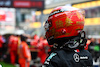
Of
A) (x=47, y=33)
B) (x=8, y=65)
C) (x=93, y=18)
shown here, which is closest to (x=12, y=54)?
(x=8, y=65)

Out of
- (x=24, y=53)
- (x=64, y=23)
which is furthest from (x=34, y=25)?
(x=64, y=23)

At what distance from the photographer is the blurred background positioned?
918 cm

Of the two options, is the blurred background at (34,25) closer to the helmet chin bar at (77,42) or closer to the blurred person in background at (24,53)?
the blurred person in background at (24,53)

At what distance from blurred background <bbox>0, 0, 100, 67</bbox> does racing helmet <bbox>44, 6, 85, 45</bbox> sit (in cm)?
356

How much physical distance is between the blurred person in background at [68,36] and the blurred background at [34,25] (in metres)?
3.54

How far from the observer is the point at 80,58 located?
2.11m

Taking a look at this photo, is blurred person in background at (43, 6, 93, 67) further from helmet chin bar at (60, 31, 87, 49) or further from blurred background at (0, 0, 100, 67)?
blurred background at (0, 0, 100, 67)

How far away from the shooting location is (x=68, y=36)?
212 cm

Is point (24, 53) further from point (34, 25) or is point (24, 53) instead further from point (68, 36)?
point (34, 25)

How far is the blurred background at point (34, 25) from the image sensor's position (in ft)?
30.1

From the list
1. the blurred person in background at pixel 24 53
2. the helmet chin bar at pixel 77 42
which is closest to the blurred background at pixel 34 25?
the blurred person in background at pixel 24 53

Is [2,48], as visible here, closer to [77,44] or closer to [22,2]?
[22,2]

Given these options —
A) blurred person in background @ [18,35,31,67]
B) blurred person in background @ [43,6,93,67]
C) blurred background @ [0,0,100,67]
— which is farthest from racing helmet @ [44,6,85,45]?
blurred person in background @ [18,35,31,67]

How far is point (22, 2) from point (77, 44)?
10.7 meters
